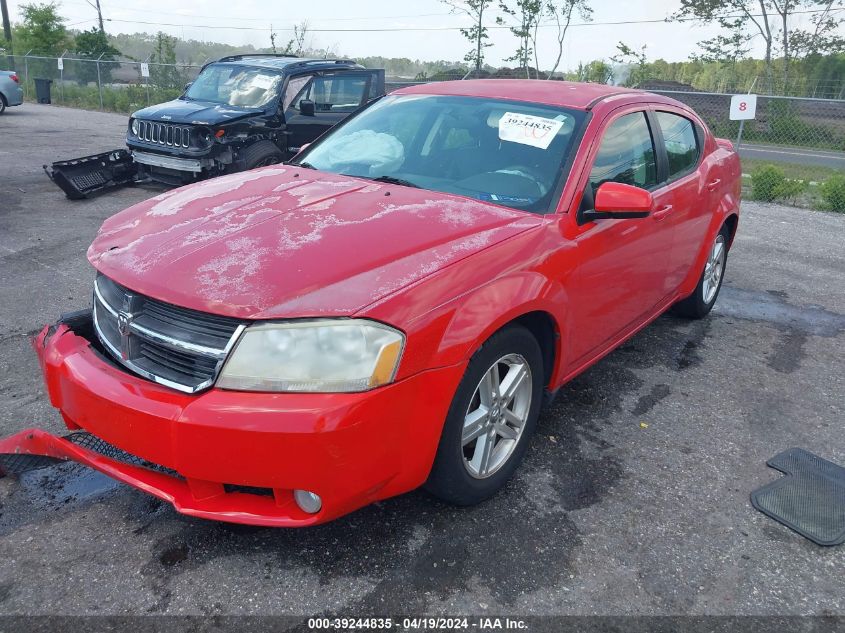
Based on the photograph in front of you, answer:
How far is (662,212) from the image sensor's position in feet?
12.7

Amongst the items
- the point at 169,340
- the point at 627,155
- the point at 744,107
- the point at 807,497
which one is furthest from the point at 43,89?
the point at 807,497

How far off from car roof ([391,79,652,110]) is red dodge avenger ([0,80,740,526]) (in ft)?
0.08

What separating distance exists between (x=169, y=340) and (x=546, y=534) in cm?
160

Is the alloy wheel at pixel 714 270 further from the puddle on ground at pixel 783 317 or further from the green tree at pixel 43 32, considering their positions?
the green tree at pixel 43 32

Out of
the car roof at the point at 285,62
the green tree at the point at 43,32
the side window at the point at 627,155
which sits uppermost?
the green tree at the point at 43,32

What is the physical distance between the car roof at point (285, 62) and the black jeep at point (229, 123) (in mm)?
14

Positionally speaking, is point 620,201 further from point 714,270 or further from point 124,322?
point 714,270

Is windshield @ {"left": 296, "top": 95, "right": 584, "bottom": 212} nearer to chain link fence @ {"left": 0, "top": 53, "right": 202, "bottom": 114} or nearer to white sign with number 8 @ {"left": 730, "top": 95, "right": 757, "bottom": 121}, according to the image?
white sign with number 8 @ {"left": 730, "top": 95, "right": 757, "bottom": 121}

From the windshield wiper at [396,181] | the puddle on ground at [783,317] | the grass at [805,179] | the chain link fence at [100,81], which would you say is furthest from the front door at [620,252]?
the chain link fence at [100,81]

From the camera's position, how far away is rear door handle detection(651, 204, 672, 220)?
3805mm

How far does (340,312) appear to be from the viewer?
2197mm

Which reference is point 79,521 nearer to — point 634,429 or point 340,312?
point 340,312

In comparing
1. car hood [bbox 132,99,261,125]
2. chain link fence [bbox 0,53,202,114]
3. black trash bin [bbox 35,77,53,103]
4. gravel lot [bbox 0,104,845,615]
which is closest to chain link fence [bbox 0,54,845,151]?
chain link fence [bbox 0,53,202,114]

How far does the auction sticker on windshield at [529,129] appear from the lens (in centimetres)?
334
